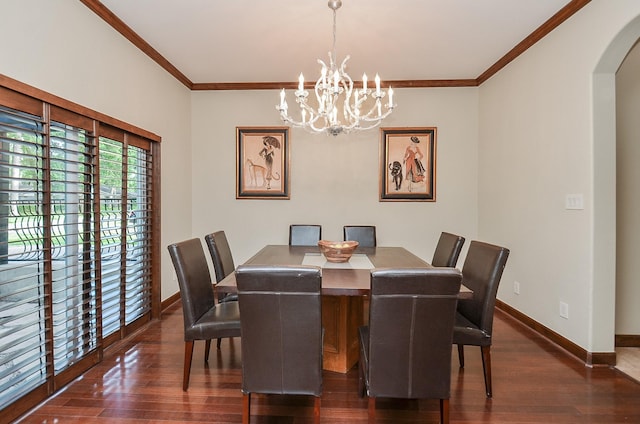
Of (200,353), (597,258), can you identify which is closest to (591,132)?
(597,258)

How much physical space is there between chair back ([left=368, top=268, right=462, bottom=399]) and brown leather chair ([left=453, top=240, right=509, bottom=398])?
557 mm

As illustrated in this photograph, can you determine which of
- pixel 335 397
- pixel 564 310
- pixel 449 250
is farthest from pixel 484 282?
pixel 564 310

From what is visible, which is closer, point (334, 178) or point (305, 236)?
point (305, 236)

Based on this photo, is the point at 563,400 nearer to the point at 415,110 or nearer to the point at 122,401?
the point at 122,401

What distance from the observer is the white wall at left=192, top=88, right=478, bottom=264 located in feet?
14.0

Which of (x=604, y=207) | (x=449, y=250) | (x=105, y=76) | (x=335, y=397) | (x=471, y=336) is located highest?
(x=105, y=76)

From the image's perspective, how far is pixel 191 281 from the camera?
2.17m

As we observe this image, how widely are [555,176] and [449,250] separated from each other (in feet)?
3.82

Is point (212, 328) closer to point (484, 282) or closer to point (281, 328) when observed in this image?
point (281, 328)

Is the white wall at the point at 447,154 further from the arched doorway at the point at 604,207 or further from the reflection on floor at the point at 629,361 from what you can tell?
the reflection on floor at the point at 629,361

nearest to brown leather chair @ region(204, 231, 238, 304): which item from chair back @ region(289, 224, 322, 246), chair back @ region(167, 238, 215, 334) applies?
chair back @ region(167, 238, 215, 334)

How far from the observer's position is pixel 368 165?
170 inches

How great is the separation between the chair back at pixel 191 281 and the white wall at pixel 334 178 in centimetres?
200

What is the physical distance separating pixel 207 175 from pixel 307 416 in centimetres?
333
